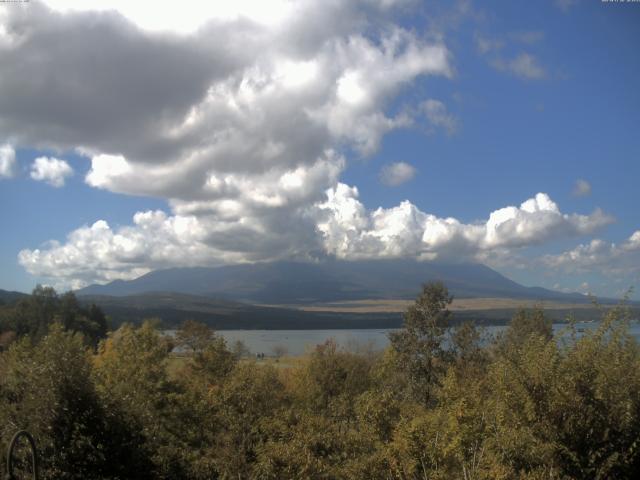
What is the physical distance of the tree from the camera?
43.3 m

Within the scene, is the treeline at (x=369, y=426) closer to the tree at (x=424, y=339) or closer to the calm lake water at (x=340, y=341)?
the calm lake water at (x=340, y=341)

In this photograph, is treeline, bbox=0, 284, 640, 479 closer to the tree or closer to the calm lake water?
the calm lake water

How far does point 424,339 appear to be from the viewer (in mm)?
44594

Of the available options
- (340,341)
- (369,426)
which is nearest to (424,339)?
(369,426)

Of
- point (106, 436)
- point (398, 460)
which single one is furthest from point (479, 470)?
point (106, 436)

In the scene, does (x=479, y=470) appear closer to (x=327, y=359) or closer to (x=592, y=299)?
(x=592, y=299)

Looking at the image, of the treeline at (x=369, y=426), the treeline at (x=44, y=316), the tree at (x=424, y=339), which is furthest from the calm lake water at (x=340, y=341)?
the treeline at (x=44, y=316)

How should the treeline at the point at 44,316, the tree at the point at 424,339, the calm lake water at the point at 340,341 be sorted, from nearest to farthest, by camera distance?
the calm lake water at the point at 340,341 < the tree at the point at 424,339 < the treeline at the point at 44,316

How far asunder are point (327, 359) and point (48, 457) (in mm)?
33826

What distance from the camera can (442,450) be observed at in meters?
16.4

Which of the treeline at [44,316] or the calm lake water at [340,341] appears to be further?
the treeline at [44,316]

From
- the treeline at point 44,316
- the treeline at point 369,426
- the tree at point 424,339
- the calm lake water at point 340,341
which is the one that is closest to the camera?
the treeline at point 369,426

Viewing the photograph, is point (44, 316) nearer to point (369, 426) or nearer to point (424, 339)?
point (424, 339)

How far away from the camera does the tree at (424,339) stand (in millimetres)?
43281
